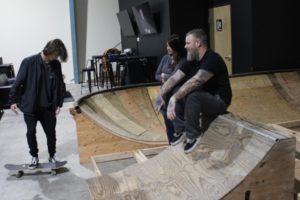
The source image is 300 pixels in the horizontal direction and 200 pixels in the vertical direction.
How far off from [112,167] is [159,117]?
1647mm

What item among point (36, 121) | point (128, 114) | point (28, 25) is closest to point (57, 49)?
point (36, 121)

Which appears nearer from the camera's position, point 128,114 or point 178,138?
point 178,138

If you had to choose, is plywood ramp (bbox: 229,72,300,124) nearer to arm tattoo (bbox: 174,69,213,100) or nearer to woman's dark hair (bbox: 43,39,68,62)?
arm tattoo (bbox: 174,69,213,100)

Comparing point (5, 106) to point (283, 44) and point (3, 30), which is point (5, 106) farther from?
point (283, 44)

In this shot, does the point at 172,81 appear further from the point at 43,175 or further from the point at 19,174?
the point at 19,174

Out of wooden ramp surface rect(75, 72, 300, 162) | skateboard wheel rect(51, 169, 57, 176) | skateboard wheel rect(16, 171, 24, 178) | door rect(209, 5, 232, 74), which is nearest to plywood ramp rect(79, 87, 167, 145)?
wooden ramp surface rect(75, 72, 300, 162)

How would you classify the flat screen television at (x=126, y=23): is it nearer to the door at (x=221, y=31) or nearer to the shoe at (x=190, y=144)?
the door at (x=221, y=31)

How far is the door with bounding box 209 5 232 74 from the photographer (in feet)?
26.1

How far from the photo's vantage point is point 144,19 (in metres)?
10.1

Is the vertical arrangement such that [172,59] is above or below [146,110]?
above

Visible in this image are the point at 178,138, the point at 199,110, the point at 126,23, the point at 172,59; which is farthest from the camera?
the point at 126,23

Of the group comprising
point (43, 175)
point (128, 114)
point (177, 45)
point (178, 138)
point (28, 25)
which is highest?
point (28, 25)

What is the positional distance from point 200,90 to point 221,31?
5.55 meters

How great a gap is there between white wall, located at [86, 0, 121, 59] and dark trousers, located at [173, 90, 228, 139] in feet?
34.7
